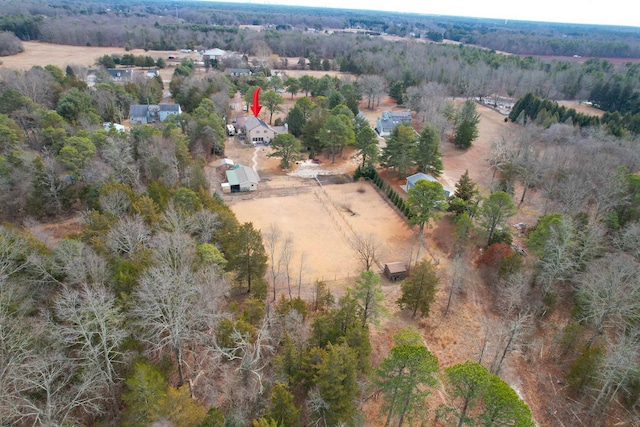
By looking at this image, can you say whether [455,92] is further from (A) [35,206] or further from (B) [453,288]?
(A) [35,206]

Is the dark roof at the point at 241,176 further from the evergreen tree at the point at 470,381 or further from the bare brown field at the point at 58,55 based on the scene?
the bare brown field at the point at 58,55

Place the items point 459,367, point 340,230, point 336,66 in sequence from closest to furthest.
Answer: point 459,367 < point 340,230 < point 336,66

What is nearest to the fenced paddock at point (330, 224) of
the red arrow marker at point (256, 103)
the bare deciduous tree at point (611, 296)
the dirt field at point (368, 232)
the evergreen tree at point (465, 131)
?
the dirt field at point (368, 232)

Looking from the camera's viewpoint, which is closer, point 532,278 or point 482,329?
point 482,329

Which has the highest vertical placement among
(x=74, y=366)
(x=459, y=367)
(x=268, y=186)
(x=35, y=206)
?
(x=459, y=367)

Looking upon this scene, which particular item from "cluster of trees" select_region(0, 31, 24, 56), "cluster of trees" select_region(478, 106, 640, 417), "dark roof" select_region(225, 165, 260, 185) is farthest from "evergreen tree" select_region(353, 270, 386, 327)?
"cluster of trees" select_region(0, 31, 24, 56)

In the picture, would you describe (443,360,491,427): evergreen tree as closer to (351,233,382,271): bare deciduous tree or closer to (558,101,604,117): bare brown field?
(351,233,382,271): bare deciduous tree

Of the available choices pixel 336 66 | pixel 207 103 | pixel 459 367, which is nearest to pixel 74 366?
pixel 459 367
